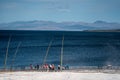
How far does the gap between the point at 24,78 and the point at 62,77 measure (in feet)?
13.7

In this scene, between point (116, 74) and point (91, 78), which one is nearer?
point (91, 78)

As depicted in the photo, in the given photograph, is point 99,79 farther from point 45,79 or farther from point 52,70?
point 52,70

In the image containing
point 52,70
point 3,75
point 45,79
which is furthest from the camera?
point 52,70

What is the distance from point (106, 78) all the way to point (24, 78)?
890 cm

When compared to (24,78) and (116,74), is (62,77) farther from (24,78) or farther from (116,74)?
(116,74)

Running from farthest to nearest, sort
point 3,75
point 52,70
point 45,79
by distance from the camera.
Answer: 1. point 52,70
2. point 3,75
3. point 45,79

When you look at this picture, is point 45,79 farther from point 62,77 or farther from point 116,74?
point 116,74

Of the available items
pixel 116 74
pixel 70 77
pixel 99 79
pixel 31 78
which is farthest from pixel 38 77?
pixel 116 74

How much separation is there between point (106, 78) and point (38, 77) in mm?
7430

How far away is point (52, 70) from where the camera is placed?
46688 millimetres

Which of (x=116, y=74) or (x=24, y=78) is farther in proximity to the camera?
(x=116, y=74)

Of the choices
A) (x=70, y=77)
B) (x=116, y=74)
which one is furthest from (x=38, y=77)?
(x=116, y=74)

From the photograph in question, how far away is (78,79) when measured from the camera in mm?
39156

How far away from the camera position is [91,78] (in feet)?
130
